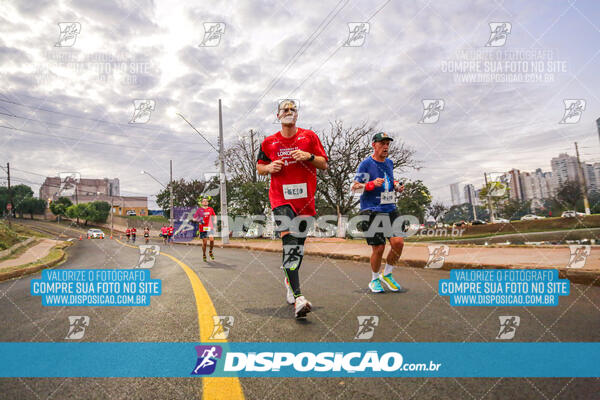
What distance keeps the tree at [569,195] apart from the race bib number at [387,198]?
31162 millimetres

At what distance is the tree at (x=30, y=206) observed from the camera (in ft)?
236

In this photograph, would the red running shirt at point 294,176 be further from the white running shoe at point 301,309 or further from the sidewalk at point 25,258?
the sidewalk at point 25,258

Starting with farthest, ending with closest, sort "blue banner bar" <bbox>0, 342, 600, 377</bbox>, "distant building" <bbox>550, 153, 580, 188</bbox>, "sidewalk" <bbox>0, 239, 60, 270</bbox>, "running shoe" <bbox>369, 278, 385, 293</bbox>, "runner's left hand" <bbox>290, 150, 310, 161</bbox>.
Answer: "distant building" <bbox>550, 153, 580, 188</bbox> < "sidewalk" <bbox>0, 239, 60, 270</bbox> < "running shoe" <bbox>369, 278, 385, 293</bbox> < "runner's left hand" <bbox>290, 150, 310, 161</bbox> < "blue banner bar" <bbox>0, 342, 600, 377</bbox>

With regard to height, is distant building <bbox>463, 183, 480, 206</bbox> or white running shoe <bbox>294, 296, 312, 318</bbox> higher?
distant building <bbox>463, 183, 480, 206</bbox>

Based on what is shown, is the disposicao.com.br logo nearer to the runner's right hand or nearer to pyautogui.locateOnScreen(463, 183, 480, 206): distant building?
the runner's right hand

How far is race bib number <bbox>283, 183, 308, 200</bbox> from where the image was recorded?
11.5 ft

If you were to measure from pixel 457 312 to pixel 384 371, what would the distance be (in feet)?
5.34

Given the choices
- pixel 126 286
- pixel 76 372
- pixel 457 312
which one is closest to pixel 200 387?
pixel 76 372

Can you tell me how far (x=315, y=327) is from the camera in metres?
2.59

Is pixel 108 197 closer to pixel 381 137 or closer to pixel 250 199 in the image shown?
pixel 250 199

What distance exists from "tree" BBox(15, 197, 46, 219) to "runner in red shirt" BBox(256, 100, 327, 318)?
89986mm

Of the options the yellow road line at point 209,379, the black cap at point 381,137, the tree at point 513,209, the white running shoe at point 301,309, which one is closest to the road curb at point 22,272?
the yellow road line at point 209,379

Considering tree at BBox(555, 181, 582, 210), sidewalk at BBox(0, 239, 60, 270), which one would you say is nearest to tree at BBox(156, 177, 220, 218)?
sidewalk at BBox(0, 239, 60, 270)

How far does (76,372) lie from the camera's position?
183 cm
